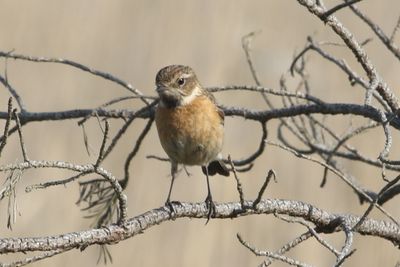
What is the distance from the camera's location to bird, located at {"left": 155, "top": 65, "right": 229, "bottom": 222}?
4012 millimetres

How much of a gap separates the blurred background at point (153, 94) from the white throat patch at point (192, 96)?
1.73 m

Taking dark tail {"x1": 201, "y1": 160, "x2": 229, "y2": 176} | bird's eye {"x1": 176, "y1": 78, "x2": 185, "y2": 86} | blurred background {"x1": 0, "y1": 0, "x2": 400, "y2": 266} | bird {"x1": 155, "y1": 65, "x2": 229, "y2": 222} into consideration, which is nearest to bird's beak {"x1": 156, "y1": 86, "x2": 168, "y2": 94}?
bird {"x1": 155, "y1": 65, "x2": 229, "y2": 222}

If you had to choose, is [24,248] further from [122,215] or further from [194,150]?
[194,150]

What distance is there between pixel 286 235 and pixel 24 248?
4.44 m

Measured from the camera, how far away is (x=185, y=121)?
4047 millimetres

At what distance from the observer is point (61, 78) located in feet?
21.4

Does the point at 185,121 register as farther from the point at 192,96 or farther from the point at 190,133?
the point at 192,96

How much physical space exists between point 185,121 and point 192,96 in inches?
9.0

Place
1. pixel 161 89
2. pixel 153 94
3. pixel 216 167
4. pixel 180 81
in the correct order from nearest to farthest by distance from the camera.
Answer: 1. pixel 161 89
2. pixel 180 81
3. pixel 216 167
4. pixel 153 94

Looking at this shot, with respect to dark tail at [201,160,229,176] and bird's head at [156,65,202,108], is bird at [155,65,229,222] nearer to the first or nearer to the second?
bird's head at [156,65,202,108]

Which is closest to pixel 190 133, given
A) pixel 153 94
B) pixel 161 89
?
pixel 161 89

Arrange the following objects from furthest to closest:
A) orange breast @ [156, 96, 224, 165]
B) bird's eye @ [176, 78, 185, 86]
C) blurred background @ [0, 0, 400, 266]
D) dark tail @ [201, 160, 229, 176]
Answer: blurred background @ [0, 0, 400, 266] < dark tail @ [201, 160, 229, 176] < bird's eye @ [176, 78, 185, 86] < orange breast @ [156, 96, 224, 165]

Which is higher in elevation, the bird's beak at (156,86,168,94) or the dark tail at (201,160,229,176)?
the bird's beak at (156,86,168,94)

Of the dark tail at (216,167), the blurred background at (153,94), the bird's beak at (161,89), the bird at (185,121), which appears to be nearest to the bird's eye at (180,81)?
the bird at (185,121)
